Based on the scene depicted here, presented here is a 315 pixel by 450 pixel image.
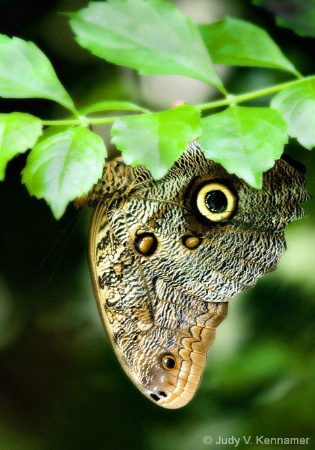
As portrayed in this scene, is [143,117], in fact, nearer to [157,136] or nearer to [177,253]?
[157,136]

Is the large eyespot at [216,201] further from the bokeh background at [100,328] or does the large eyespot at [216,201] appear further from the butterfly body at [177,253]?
the bokeh background at [100,328]

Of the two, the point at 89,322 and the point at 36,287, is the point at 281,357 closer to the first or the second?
the point at 89,322

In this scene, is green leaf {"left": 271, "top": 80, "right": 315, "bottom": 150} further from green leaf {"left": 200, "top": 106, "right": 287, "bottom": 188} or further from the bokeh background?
the bokeh background

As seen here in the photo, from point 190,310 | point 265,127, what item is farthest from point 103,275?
point 265,127

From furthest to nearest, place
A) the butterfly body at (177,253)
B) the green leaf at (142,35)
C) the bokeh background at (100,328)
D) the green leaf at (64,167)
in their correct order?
the bokeh background at (100,328) < the butterfly body at (177,253) < the green leaf at (142,35) < the green leaf at (64,167)

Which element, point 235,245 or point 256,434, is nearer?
point 235,245
